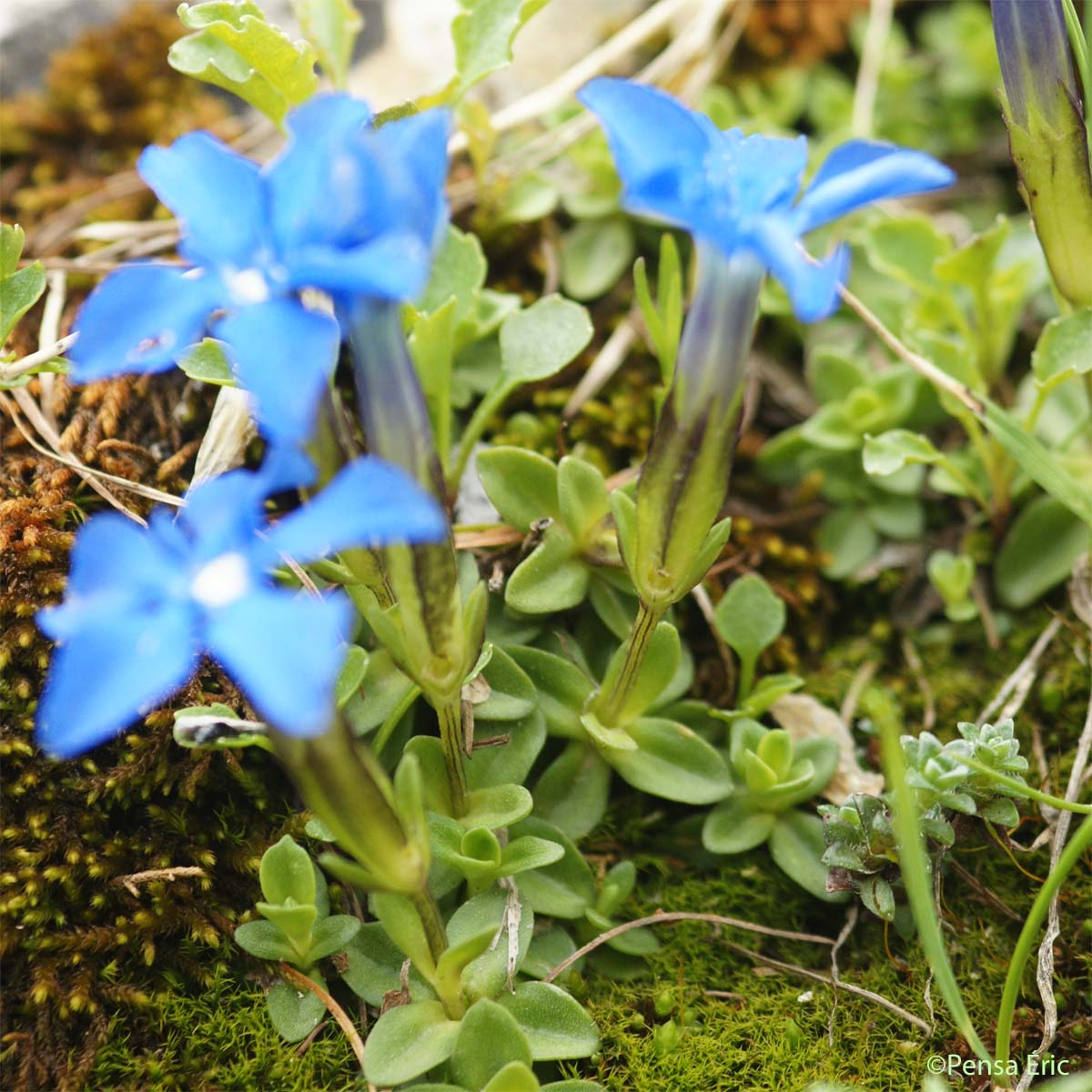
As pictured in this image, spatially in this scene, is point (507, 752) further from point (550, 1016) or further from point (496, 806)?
point (550, 1016)

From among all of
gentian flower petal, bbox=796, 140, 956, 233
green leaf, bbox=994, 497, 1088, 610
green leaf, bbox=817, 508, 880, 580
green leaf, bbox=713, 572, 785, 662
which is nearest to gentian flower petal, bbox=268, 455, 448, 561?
gentian flower petal, bbox=796, 140, 956, 233

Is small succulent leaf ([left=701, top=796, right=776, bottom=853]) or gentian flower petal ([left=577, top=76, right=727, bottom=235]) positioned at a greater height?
gentian flower petal ([left=577, top=76, right=727, bottom=235])

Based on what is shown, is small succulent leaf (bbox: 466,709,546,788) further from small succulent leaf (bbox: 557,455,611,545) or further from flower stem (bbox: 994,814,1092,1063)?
flower stem (bbox: 994,814,1092,1063)

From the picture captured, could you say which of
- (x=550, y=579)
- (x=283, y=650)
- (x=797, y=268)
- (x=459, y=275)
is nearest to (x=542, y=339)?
(x=459, y=275)

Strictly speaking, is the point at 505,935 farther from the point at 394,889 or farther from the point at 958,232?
the point at 958,232

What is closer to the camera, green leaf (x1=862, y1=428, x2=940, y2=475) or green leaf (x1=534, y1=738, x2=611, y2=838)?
green leaf (x1=534, y1=738, x2=611, y2=838)

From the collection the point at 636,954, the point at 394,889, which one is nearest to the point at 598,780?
the point at 636,954

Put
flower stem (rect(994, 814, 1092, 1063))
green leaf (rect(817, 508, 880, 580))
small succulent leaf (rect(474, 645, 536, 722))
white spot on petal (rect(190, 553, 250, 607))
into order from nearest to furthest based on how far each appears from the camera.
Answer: white spot on petal (rect(190, 553, 250, 607))
flower stem (rect(994, 814, 1092, 1063))
small succulent leaf (rect(474, 645, 536, 722))
green leaf (rect(817, 508, 880, 580))
